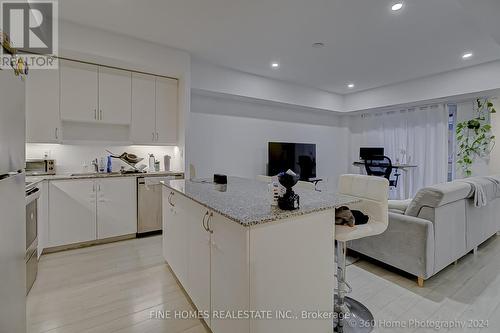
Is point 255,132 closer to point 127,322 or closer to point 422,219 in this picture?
point 422,219

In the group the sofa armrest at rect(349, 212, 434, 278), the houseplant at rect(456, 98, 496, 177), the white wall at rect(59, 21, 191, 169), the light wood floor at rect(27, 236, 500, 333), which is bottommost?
the light wood floor at rect(27, 236, 500, 333)

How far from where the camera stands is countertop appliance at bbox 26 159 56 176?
3121mm

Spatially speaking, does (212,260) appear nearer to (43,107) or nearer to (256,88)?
(43,107)

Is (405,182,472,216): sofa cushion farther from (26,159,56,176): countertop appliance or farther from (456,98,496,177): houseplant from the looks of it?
(26,159,56,176): countertop appliance

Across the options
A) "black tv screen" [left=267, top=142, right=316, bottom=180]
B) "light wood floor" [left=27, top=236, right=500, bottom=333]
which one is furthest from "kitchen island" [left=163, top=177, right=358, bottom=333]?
"black tv screen" [left=267, top=142, right=316, bottom=180]

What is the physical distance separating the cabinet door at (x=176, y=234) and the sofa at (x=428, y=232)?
1906 mm

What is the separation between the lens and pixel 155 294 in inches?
85.2

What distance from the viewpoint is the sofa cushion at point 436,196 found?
225 centimetres

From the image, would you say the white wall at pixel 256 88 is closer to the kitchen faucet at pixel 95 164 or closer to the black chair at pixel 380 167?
the black chair at pixel 380 167

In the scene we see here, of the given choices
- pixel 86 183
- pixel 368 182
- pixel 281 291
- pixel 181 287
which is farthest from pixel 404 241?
pixel 86 183

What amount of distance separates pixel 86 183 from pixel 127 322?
6.70ft

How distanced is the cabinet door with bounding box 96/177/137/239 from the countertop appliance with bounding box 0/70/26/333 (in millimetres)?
2096

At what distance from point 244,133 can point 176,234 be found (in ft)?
10.5

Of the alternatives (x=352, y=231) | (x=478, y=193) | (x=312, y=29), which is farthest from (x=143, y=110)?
(x=478, y=193)
